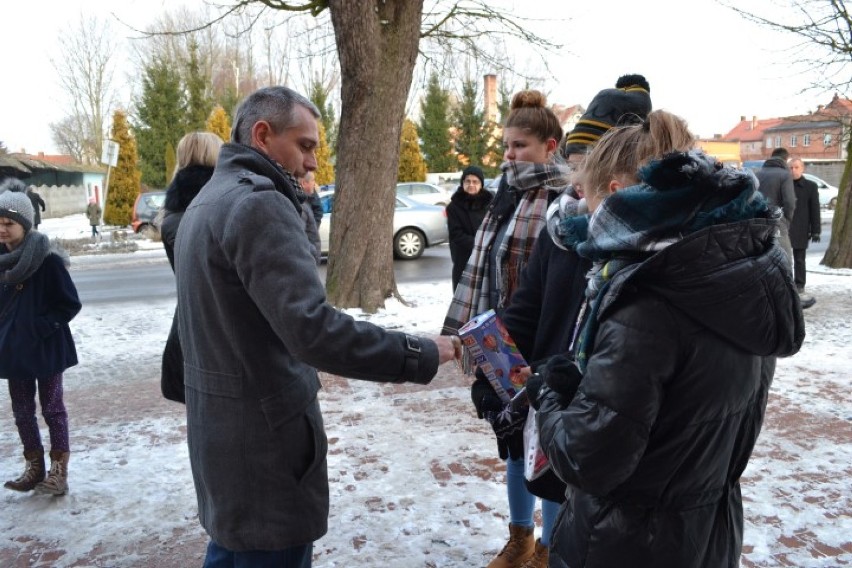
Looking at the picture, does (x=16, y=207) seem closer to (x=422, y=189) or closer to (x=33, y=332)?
(x=33, y=332)

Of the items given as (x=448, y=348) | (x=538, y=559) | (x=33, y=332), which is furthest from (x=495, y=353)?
(x=33, y=332)

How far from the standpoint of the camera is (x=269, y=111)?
216 centimetres

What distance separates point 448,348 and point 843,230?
1304 cm

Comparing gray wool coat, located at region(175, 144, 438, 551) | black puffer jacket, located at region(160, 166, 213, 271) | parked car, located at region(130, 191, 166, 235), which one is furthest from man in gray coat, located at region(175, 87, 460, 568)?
parked car, located at region(130, 191, 166, 235)

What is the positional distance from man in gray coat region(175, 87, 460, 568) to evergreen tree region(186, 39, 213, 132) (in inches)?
A: 1498

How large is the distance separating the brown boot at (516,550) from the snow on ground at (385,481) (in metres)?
0.18

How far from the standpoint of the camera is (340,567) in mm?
3285

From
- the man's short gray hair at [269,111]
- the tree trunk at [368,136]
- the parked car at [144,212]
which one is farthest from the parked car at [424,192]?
the man's short gray hair at [269,111]

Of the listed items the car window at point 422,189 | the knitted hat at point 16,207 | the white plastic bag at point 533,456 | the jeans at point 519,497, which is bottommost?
the jeans at point 519,497

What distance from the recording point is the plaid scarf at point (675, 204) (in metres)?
1.56

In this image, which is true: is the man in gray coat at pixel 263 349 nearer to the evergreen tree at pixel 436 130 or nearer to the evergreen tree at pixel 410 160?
the evergreen tree at pixel 410 160

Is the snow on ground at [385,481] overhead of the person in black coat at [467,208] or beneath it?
beneath

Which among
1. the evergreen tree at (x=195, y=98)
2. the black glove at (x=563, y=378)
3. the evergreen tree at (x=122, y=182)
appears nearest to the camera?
the black glove at (x=563, y=378)

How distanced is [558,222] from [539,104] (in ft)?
3.48
